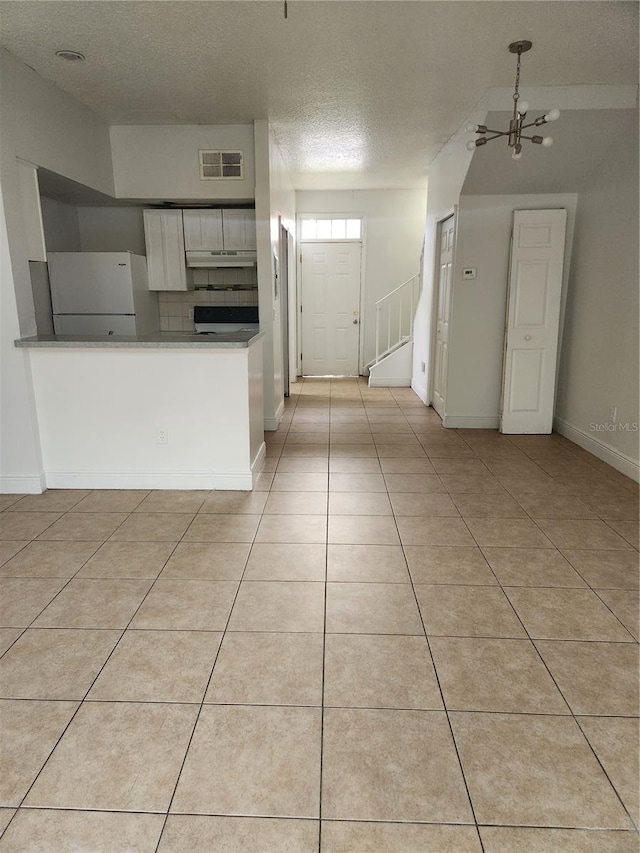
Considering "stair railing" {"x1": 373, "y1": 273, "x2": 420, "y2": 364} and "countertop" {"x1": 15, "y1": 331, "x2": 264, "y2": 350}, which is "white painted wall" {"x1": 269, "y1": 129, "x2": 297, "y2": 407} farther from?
"countertop" {"x1": 15, "y1": 331, "x2": 264, "y2": 350}

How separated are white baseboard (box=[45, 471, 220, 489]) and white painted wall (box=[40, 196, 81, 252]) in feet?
8.64

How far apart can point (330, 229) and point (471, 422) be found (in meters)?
4.21

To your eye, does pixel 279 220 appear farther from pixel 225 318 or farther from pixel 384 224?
pixel 384 224

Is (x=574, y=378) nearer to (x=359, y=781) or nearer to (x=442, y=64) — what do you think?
(x=442, y=64)

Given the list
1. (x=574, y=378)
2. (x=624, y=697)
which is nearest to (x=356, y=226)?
(x=574, y=378)

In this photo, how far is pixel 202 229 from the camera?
17.9 feet

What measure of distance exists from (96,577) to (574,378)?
432 centimetres

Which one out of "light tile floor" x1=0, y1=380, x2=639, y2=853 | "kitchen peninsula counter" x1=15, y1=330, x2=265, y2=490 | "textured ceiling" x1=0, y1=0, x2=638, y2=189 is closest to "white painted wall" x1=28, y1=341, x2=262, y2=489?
"kitchen peninsula counter" x1=15, y1=330, x2=265, y2=490

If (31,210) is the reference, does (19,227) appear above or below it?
below

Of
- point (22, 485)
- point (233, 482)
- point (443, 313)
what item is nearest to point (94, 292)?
point (22, 485)

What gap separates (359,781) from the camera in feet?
Result: 4.91

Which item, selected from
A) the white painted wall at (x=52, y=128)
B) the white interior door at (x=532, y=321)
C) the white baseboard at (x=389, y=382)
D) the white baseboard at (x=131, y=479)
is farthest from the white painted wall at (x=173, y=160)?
the white baseboard at (x=389, y=382)

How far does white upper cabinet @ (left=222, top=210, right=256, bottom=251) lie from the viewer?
5363mm

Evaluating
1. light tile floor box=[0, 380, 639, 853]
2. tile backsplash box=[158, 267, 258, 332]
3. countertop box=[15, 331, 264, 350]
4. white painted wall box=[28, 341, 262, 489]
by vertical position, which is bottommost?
light tile floor box=[0, 380, 639, 853]
